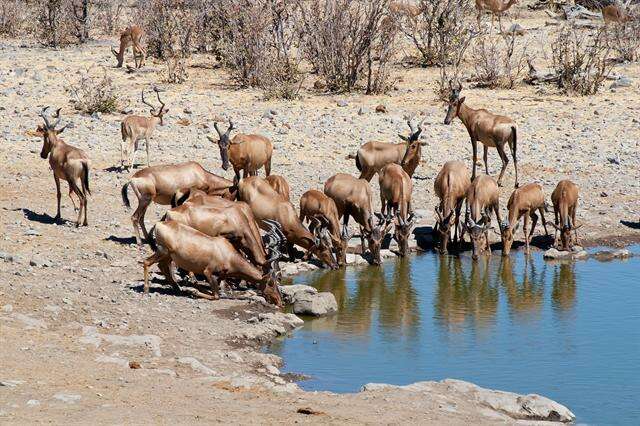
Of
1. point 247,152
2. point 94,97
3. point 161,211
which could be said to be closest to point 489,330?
point 161,211

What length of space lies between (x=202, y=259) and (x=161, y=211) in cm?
491

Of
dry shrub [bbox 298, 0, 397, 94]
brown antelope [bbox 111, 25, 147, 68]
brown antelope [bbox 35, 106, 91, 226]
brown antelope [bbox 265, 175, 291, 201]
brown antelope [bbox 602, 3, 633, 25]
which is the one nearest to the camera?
brown antelope [bbox 35, 106, 91, 226]

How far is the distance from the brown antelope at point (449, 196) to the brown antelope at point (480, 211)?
217 mm

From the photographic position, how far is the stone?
13.9m

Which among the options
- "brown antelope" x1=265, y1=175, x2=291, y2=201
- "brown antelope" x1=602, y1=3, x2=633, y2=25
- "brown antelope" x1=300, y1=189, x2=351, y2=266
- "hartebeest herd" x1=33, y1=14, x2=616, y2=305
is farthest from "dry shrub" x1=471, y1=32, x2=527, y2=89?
"brown antelope" x1=300, y1=189, x2=351, y2=266

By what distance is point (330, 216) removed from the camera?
16719mm

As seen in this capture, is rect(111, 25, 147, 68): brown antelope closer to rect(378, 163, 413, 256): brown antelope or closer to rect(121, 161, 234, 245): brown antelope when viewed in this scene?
rect(378, 163, 413, 256): brown antelope

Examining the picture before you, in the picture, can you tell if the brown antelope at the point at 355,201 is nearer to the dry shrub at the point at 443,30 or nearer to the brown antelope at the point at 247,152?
the brown antelope at the point at 247,152

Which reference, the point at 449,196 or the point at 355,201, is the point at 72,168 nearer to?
the point at 355,201

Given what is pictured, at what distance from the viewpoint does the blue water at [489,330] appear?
1173 centimetres

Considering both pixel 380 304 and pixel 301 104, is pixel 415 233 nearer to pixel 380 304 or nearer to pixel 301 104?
pixel 380 304

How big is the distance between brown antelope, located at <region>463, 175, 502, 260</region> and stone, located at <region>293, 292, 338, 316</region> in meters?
3.80

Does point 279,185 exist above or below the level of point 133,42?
below

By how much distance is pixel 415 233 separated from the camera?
18391 mm
